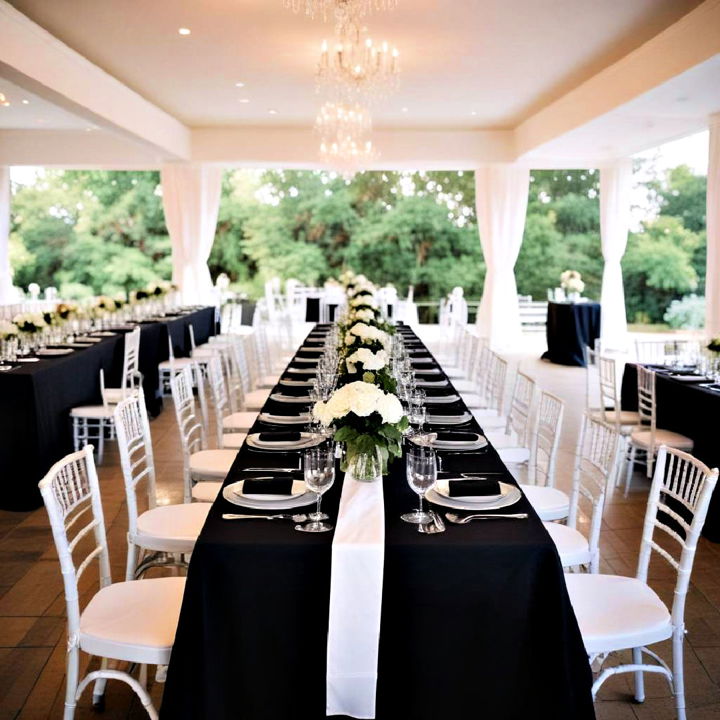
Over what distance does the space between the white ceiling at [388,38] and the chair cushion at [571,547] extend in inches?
180

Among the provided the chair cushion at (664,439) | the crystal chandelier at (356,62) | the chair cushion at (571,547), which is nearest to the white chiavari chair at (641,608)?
the chair cushion at (571,547)

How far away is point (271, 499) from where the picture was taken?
2.55 m

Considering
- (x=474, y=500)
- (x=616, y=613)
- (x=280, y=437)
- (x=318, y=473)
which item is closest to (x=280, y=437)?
(x=280, y=437)

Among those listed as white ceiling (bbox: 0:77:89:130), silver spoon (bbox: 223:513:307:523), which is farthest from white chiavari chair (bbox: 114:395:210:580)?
white ceiling (bbox: 0:77:89:130)

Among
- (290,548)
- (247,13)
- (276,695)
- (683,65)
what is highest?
(247,13)

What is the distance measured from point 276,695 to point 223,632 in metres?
0.23

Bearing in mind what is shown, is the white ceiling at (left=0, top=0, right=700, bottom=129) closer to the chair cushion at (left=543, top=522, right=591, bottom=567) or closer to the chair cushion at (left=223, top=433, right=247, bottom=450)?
the chair cushion at (left=223, top=433, right=247, bottom=450)

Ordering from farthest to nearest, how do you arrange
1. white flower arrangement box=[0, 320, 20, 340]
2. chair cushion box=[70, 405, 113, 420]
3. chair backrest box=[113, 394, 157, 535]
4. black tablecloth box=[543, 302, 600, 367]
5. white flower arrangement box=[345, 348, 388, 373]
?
black tablecloth box=[543, 302, 600, 367], white flower arrangement box=[0, 320, 20, 340], chair cushion box=[70, 405, 113, 420], white flower arrangement box=[345, 348, 388, 373], chair backrest box=[113, 394, 157, 535]

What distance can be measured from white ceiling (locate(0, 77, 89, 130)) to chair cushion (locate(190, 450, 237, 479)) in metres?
6.68

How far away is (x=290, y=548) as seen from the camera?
2229 millimetres

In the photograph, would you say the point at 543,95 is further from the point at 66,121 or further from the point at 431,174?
the point at 431,174

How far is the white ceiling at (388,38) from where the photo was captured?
20.6 ft

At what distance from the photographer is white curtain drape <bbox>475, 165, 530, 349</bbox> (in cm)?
1326

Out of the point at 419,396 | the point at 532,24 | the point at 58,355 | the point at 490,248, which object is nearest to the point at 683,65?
the point at 532,24
